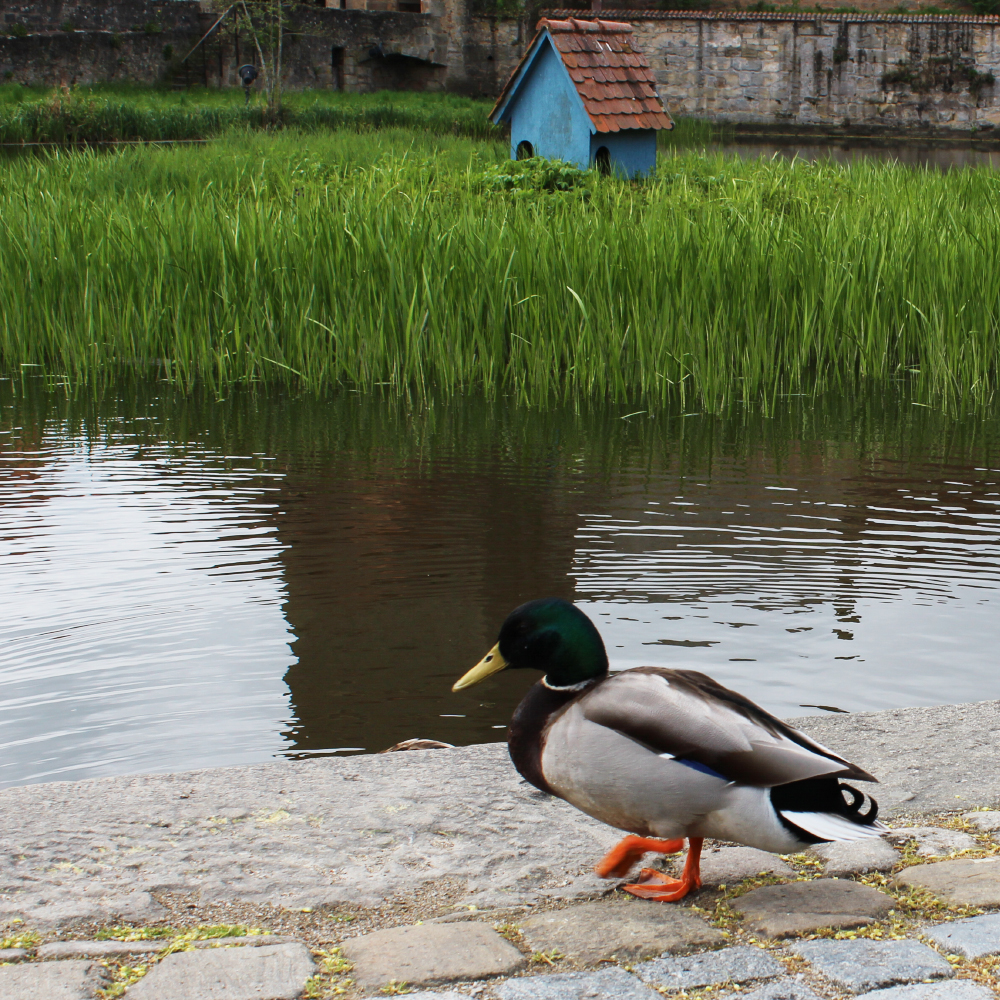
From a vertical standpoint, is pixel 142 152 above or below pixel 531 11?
below

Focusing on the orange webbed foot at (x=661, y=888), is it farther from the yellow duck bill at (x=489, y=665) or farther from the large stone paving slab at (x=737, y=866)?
the yellow duck bill at (x=489, y=665)

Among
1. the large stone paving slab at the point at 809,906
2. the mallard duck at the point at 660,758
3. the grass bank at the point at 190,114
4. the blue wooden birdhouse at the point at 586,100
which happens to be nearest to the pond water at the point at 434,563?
the mallard duck at the point at 660,758

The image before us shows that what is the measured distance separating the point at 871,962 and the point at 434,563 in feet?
7.41

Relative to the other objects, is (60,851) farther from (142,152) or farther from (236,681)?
(142,152)

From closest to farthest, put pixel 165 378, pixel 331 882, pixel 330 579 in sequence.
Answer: pixel 331 882 → pixel 330 579 → pixel 165 378

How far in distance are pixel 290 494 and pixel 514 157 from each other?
30.5ft

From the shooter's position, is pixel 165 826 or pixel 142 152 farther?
pixel 142 152

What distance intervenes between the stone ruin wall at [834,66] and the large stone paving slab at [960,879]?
32196 mm

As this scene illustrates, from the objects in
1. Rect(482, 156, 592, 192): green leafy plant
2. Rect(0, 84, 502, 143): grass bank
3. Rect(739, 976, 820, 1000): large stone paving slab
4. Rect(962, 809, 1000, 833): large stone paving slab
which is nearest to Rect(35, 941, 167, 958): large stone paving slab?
Rect(739, 976, 820, 1000): large stone paving slab

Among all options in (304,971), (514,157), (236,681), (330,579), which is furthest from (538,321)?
(514,157)

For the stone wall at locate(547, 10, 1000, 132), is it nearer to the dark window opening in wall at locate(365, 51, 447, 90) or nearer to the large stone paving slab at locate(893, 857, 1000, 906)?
the dark window opening in wall at locate(365, 51, 447, 90)

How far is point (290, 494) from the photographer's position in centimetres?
436

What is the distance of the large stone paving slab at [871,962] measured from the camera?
4.77 ft

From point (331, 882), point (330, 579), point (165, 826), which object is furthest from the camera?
point (330, 579)
